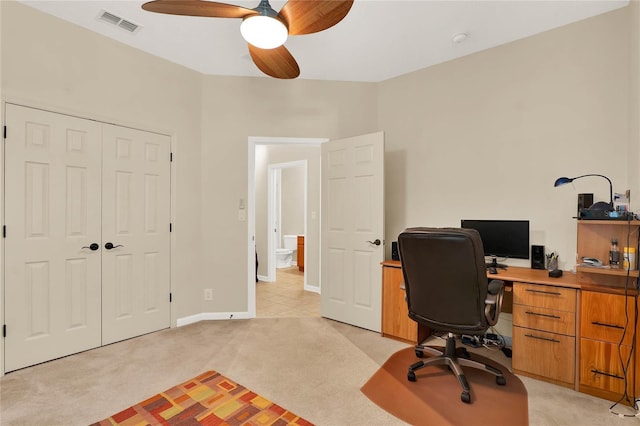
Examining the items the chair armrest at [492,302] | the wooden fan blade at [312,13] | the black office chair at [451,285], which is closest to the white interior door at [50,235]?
the wooden fan blade at [312,13]

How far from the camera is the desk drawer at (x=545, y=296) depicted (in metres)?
2.33

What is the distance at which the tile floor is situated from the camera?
13.4ft

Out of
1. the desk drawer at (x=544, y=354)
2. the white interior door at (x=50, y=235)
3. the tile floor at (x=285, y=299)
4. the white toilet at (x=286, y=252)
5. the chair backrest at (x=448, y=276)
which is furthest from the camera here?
the white toilet at (x=286, y=252)

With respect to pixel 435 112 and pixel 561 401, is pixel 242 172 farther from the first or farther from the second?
pixel 561 401

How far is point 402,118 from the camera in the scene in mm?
3885

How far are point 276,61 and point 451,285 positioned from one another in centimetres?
207

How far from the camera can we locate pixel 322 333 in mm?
3389

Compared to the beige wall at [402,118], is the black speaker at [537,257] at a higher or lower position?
lower

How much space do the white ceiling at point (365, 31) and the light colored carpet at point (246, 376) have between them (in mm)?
2892

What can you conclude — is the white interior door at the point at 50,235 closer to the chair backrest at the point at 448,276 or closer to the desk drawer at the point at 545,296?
the chair backrest at the point at 448,276

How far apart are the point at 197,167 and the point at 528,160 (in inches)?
137

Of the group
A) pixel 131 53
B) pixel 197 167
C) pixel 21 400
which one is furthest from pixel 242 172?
pixel 21 400

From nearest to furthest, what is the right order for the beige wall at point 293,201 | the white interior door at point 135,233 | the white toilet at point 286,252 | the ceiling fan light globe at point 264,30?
the ceiling fan light globe at point 264,30
the white interior door at point 135,233
the white toilet at point 286,252
the beige wall at point 293,201

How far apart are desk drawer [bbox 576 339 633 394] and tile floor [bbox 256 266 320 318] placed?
8.43 ft
